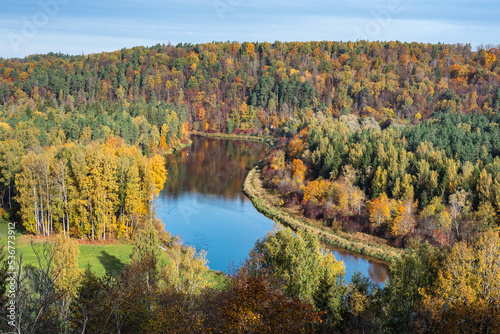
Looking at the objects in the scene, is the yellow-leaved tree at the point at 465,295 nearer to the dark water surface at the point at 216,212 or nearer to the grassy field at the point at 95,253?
the dark water surface at the point at 216,212

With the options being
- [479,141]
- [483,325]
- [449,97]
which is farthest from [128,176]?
[449,97]

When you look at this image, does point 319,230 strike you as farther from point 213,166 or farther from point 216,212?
point 213,166

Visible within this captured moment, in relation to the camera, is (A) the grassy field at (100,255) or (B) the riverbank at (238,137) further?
(B) the riverbank at (238,137)

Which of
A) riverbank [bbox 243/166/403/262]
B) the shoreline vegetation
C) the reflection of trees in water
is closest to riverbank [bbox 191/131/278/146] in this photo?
the reflection of trees in water

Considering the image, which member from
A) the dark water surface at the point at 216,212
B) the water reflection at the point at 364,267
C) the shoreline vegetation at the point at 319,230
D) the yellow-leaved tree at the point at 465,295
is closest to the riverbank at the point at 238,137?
the dark water surface at the point at 216,212

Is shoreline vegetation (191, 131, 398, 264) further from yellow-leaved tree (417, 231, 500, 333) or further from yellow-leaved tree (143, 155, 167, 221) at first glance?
yellow-leaved tree (143, 155, 167, 221)

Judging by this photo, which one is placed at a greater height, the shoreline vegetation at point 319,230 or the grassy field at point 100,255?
the grassy field at point 100,255

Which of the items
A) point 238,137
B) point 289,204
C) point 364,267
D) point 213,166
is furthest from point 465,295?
point 238,137

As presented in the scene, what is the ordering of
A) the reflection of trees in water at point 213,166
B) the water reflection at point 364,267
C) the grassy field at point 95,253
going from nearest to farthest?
the grassy field at point 95,253 → the water reflection at point 364,267 → the reflection of trees in water at point 213,166
